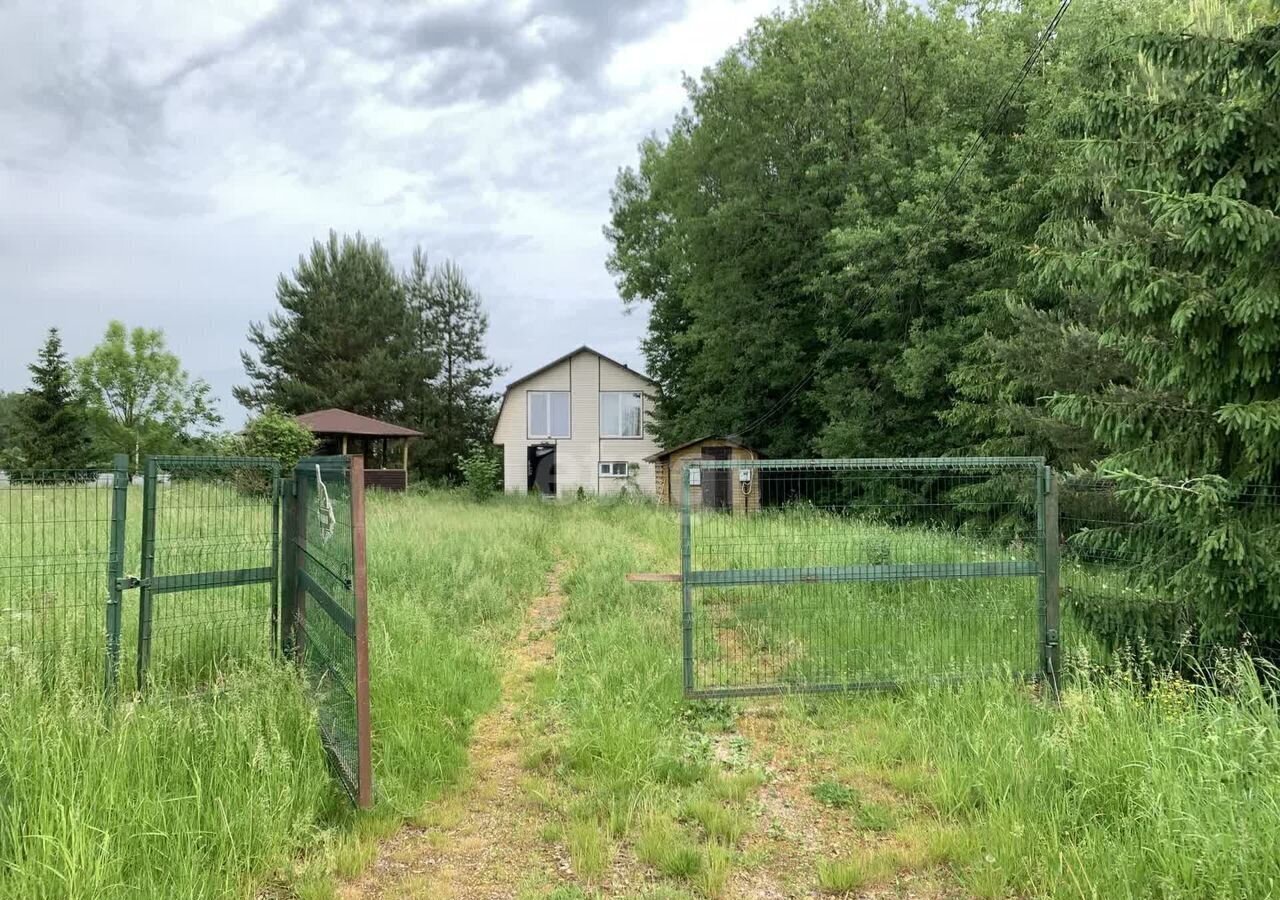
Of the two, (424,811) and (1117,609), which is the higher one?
(1117,609)

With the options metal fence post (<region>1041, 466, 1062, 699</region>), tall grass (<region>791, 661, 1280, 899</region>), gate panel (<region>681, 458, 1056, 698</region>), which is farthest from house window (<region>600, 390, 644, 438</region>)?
tall grass (<region>791, 661, 1280, 899</region>)

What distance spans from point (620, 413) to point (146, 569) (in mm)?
29196

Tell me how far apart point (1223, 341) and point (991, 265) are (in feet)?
45.1

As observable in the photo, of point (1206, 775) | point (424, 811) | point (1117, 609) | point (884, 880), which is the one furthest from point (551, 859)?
point (1117, 609)

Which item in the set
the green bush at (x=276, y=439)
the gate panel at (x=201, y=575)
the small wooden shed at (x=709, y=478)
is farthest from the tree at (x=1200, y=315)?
the green bush at (x=276, y=439)

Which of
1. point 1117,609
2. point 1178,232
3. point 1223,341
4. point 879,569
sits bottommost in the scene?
point 1117,609

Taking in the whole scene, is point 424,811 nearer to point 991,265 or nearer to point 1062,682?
point 1062,682

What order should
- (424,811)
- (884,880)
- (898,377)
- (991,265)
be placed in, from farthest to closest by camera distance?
(898,377)
(991,265)
(424,811)
(884,880)

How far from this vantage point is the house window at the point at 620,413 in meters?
32.7

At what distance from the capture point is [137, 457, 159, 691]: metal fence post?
3727 millimetres

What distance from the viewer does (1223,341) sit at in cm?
452

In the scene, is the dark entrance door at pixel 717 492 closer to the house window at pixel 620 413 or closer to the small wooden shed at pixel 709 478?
the small wooden shed at pixel 709 478

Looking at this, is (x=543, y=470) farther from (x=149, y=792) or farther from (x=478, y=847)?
(x=149, y=792)

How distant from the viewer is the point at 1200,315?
4.42 m
